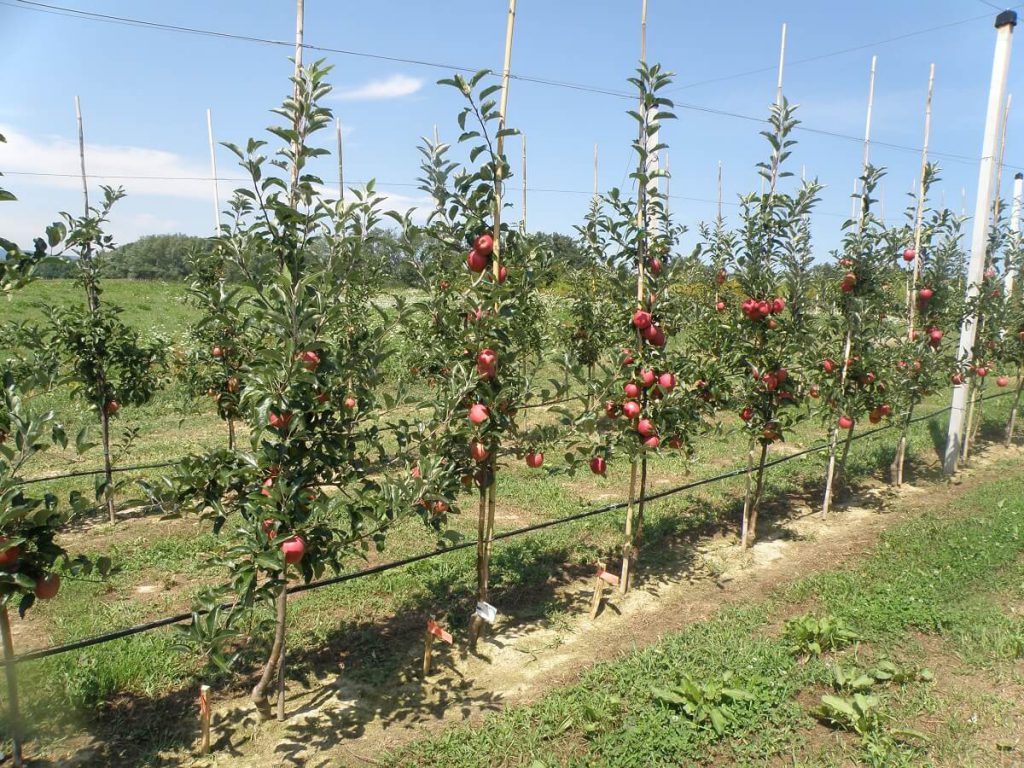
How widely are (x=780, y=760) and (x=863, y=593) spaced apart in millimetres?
2312

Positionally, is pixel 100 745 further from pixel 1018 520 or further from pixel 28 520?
pixel 1018 520

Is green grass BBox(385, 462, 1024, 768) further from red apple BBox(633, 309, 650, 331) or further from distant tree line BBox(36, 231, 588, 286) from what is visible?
distant tree line BBox(36, 231, 588, 286)

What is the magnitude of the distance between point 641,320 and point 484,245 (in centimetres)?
141

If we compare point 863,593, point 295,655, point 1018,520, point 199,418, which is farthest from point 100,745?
point 199,418

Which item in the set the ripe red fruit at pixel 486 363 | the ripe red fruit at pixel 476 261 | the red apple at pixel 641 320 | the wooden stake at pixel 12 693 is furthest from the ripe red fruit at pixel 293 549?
the red apple at pixel 641 320

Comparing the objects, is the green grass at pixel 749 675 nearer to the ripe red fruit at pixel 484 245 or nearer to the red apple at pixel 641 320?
the red apple at pixel 641 320

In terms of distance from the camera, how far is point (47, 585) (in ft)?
9.66

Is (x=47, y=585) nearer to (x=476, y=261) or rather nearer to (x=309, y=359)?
(x=309, y=359)

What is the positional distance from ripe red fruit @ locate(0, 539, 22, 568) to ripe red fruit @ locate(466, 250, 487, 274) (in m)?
2.62

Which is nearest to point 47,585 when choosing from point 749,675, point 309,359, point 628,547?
point 309,359

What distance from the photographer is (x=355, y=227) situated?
3570mm

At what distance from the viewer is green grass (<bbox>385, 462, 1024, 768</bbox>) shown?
353cm

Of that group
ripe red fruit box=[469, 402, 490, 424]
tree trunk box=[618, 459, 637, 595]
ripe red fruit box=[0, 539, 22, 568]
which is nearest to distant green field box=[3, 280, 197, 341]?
tree trunk box=[618, 459, 637, 595]

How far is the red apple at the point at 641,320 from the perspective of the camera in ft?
16.1
